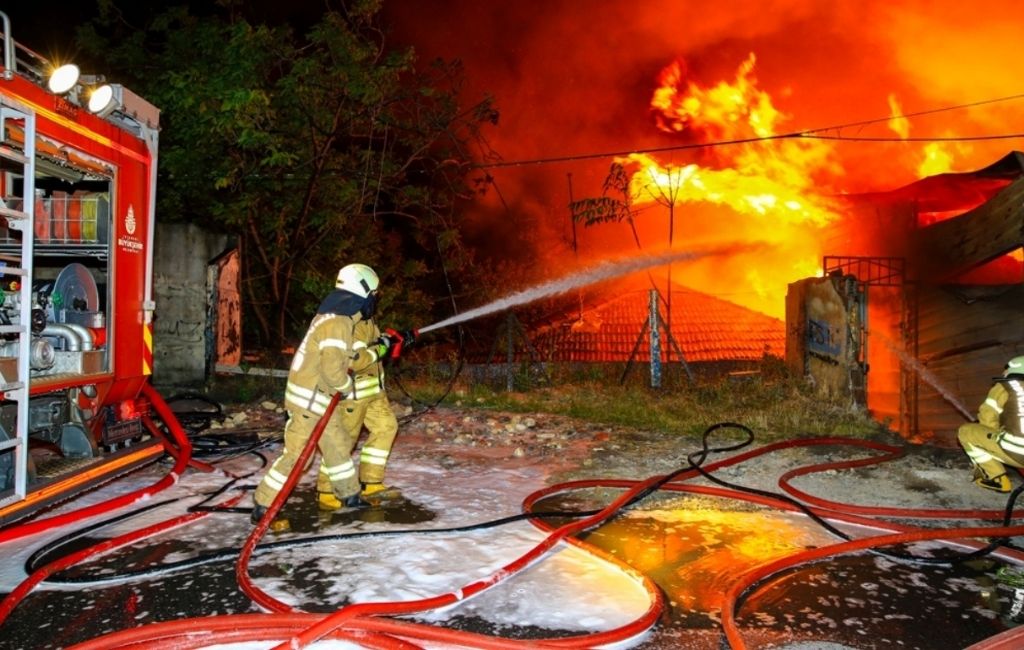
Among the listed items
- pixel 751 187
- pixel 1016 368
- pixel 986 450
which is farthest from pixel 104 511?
pixel 751 187

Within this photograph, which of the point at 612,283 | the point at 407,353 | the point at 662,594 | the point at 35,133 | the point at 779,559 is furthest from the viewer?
the point at 612,283

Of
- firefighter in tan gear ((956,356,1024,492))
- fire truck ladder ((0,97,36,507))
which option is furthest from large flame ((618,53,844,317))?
fire truck ladder ((0,97,36,507))

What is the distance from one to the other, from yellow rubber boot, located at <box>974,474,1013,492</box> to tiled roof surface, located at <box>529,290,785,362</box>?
347 inches

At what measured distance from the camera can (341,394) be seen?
16.9 feet

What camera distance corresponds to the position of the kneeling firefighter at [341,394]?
5043 mm

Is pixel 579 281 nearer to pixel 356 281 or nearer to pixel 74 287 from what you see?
pixel 356 281

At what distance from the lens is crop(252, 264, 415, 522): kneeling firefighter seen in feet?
16.5

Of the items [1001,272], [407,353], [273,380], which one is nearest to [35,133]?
A: [273,380]

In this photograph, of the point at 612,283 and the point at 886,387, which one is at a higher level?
the point at 612,283

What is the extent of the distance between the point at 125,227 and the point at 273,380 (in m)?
5.61

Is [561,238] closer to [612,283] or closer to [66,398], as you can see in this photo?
[612,283]

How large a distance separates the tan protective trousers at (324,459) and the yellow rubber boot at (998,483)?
5.10 metres

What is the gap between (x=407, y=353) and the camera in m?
15.1

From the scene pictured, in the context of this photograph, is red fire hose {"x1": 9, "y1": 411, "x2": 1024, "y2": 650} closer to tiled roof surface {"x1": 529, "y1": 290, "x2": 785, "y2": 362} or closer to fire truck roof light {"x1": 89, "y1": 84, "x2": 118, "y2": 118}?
fire truck roof light {"x1": 89, "y1": 84, "x2": 118, "y2": 118}
